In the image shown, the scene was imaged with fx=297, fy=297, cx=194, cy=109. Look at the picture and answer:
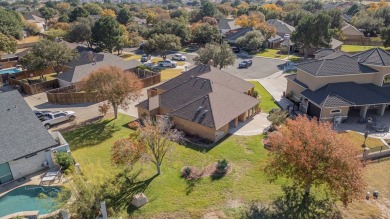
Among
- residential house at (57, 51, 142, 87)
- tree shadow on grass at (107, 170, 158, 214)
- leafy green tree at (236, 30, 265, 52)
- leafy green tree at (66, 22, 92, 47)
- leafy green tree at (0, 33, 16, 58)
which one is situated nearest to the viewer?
tree shadow on grass at (107, 170, 158, 214)

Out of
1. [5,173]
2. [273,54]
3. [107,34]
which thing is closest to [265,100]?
[5,173]

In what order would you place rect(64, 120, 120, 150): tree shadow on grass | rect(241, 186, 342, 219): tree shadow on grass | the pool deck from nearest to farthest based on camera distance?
rect(241, 186, 342, 219): tree shadow on grass → the pool deck → rect(64, 120, 120, 150): tree shadow on grass

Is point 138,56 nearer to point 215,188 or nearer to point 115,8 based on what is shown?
point 215,188

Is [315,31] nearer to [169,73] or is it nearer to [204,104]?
[169,73]

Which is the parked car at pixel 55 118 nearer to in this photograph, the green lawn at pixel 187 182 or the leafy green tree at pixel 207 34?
the green lawn at pixel 187 182

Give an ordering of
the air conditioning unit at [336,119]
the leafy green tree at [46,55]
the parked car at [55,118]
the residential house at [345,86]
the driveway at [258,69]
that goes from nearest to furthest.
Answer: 1. the parked car at [55,118]
2. the air conditioning unit at [336,119]
3. the residential house at [345,86]
4. the leafy green tree at [46,55]
5. the driveway at [258,69]

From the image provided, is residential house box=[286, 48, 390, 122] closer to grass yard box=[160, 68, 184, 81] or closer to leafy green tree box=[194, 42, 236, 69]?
leafy green tree box=[194, 42, 236, 69]

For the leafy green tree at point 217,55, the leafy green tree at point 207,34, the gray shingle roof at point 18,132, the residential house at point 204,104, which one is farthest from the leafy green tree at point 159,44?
the gray shingle roof at point 18,132

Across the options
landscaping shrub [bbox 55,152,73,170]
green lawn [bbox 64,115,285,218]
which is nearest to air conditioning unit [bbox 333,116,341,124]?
green lawn [bbox 64,115,285,218]
